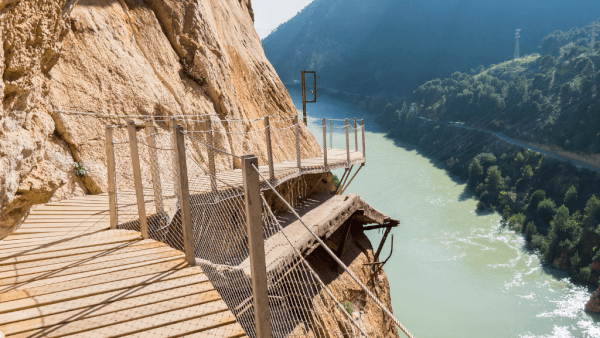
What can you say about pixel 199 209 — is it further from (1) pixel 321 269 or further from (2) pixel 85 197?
(1) pixel 321 269

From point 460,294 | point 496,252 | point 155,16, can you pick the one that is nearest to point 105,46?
point 155,16

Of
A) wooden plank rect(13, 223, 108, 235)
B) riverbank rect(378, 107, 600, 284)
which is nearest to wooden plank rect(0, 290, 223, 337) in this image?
wooden plank rect(13, 223, 108, 235)

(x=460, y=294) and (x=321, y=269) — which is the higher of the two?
(x=321, y=269)

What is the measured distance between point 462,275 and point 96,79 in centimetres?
3738

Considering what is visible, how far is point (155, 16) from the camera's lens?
9.91m

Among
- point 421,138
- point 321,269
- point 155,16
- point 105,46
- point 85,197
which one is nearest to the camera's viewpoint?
point 85,197

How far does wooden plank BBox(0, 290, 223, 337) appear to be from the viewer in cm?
246

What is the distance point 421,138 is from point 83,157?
69.0m

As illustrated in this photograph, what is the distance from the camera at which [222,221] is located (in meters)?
6.57

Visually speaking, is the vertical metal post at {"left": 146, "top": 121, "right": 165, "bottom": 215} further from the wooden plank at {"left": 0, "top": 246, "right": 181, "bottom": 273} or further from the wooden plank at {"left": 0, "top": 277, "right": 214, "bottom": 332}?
the wooden plank at {"left": 0, "top": 277, "right": 214, "bottom": 332}

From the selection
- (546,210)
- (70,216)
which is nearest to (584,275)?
(546,210)

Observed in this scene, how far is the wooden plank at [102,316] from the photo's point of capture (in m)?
2.46

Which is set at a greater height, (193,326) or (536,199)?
(193,326)

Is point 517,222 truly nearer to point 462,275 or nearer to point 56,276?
point 462,275
